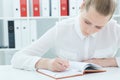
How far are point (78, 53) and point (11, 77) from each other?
495 mm

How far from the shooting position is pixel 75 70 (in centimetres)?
129

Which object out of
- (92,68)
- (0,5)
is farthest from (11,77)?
(0,5)

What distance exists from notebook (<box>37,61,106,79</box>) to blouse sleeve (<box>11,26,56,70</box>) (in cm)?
8

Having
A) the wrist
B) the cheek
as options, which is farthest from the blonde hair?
the wrist

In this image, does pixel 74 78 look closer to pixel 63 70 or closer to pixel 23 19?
pixel 63 70

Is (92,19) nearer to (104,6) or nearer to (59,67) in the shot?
(104,6)

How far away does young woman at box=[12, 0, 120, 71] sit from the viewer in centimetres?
139

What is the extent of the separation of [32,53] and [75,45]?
281 mm

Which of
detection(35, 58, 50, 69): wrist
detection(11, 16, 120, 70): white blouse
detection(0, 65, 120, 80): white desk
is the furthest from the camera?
detection(11, 16, 120, 70): white blouse

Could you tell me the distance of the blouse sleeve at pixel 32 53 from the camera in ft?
4.57

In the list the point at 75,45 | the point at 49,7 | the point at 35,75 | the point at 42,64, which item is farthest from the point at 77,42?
the point at 49,7

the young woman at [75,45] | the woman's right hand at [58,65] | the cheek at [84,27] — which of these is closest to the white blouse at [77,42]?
the young woman at [75,45]

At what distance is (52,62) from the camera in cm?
133

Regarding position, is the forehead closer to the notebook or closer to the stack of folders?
the notebook
